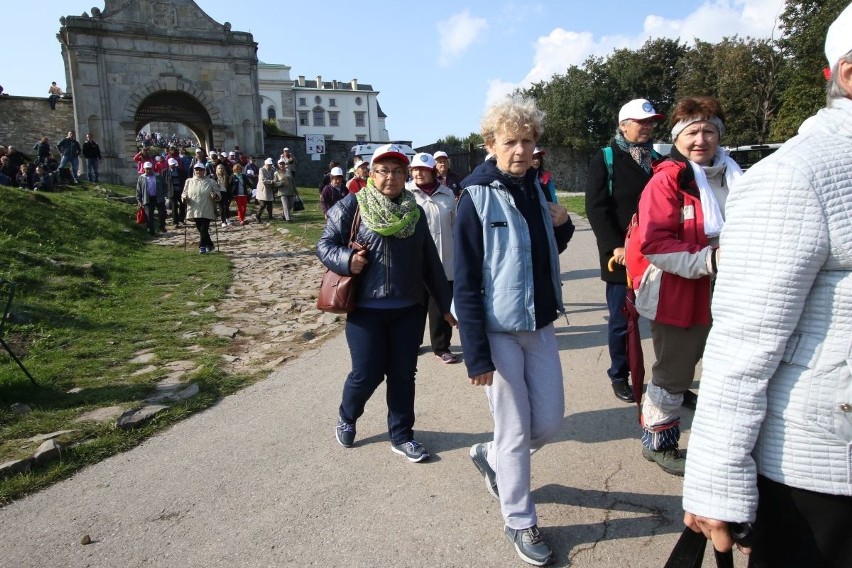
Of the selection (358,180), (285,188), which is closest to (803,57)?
(285,188)

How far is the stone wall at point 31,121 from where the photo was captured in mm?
30531

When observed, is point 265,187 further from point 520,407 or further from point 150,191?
point 520,407

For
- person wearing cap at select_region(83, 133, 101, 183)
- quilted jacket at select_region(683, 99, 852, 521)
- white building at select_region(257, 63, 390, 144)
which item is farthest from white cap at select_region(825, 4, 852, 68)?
white building at select_region(257, 63, 390, 144)

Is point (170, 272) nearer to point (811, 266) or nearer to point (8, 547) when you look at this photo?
point (8, 547)

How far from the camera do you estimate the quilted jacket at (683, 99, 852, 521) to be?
1491 millimetres

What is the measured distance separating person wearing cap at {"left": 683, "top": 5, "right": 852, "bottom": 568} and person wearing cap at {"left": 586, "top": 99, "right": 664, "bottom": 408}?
2837 millimetres

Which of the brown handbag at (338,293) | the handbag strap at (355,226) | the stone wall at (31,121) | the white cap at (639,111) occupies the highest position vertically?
the stone wall at (31,121)

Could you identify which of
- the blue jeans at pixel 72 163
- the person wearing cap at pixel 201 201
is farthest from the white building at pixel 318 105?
the person wearing cap at pixel 201 201

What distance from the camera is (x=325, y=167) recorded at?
120 ft

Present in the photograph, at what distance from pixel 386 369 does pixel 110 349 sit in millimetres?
4095

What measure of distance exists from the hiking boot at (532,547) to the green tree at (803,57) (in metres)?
27.6

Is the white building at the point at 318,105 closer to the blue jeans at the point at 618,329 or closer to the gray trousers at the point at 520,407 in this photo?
the blue jeans at the point at 618,329

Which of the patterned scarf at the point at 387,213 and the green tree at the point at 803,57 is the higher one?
the green tree at the point at 803,57

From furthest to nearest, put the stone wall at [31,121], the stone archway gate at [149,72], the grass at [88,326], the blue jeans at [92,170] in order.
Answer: the stone wall at [31,121]
the stone archway gate at [149,72]
the blue jeans at [92,170]
the grass at [88,326]
